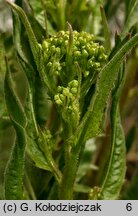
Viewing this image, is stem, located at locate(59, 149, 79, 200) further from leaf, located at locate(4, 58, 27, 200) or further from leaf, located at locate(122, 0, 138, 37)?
leaf, located at locate(122, 0, 138, 37)

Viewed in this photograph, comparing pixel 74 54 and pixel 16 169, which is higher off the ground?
pixel 74 54

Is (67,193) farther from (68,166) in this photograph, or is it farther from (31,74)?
(31,74)

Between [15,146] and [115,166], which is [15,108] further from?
[115,166]

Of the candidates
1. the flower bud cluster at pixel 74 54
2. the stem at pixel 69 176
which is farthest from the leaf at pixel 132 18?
the stem at pixel 69 176

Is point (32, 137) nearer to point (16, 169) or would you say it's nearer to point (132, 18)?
point (16, 169)

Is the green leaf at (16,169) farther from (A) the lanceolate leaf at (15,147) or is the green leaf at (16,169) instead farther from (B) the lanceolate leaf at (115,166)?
(B) the lanceolate leaf at (115,166)

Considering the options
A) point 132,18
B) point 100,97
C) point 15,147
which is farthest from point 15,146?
point 132,18

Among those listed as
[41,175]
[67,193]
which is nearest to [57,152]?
[41,175]
